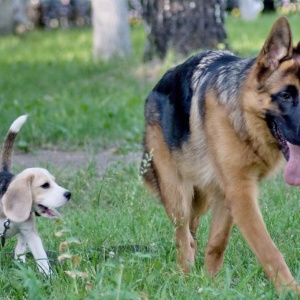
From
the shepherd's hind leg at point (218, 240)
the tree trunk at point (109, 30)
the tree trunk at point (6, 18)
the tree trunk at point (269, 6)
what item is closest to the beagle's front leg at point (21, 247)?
the shepherd's hind leg at point (218, 240)

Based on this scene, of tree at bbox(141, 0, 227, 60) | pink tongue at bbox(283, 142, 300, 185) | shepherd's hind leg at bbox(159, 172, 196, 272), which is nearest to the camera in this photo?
pink tongue at bbox(283, 142, 300, 185)

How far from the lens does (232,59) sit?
5578 millimetres

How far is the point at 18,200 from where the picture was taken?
521 cm

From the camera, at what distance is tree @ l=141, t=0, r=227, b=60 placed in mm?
11336

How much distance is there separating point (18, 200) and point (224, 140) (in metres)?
1.36

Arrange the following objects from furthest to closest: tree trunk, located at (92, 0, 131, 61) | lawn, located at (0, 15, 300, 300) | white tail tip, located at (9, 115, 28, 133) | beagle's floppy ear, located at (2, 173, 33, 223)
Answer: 1. tree trunk, located at (92, 0, 131, 61)
2. white tail tip, located at (9, 115, 28, 133)
3. beagle's floppy ear, located at (2, 173, 33, 223)
4. lawn, located at (0, 15, 300, 300)

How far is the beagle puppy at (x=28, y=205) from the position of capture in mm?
5195

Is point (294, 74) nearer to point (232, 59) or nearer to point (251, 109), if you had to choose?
point (251, 109)

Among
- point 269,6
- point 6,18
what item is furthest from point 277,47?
point 269,6

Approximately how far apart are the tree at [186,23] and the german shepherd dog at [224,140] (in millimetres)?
5575

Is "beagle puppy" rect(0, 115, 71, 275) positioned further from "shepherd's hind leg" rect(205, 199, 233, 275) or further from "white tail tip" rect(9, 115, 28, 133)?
"shepherd's hind leg" rect(205, 199, 233, 275)

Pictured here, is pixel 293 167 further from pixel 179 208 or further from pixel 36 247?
pixel 36 247

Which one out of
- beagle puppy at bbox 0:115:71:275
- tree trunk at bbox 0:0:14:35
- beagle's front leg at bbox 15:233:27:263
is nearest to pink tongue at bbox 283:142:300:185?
beagle puppy at bbox 0:115:71:275

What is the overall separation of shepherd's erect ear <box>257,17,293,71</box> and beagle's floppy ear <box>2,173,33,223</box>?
5.61 feet
